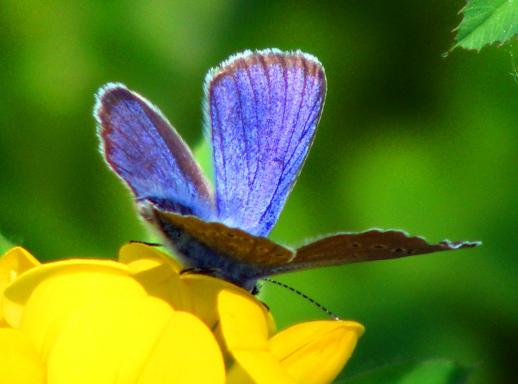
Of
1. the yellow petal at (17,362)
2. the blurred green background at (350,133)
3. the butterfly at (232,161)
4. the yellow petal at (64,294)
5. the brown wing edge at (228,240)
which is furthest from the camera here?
the blurred green background at (350,133)

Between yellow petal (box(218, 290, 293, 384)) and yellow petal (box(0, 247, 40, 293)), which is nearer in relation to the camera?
yellow petal (box(218, 290, 293, 384))

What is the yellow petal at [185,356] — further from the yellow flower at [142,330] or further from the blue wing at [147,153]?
the blue wing at [147,153]

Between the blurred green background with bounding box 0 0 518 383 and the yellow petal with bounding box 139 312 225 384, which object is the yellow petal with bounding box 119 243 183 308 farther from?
the blurred green background with bounding box 0 0 518 383

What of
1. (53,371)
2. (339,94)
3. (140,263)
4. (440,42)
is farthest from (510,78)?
(53,371)

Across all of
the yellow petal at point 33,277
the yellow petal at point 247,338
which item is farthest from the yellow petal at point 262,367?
the yellow petal at point 33,277

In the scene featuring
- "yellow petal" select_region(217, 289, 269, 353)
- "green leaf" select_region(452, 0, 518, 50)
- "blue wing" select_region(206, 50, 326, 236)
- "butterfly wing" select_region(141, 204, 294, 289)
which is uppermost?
"green leaf" select_region(452, 0, 518, 50)

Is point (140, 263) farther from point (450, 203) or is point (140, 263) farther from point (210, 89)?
point (450, 203)

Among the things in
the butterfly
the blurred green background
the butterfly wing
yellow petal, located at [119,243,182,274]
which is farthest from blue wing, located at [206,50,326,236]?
the blurred green background
